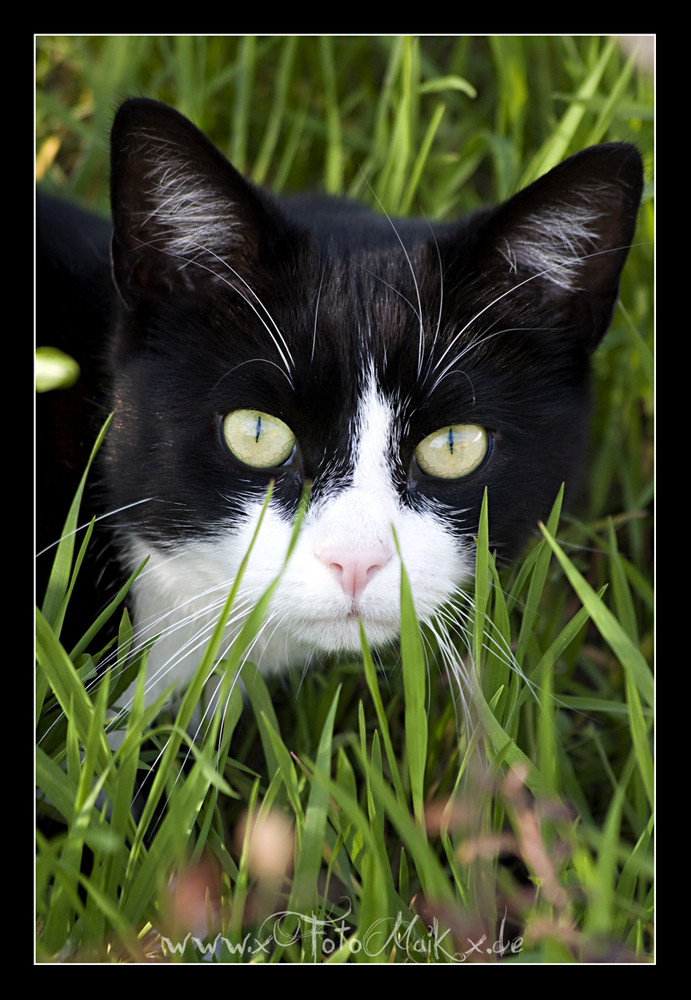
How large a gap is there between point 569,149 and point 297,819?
1120 mm

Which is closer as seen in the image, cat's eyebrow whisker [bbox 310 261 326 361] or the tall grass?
the tall grass

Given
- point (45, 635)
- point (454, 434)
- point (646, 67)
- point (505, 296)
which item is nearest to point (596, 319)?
point (505, 296)

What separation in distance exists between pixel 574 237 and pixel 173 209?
457mm

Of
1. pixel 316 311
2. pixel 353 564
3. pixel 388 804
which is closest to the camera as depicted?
pixel 388 804

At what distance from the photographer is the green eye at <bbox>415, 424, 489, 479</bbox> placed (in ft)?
3.03

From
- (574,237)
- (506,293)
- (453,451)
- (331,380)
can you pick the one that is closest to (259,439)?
(331,380)

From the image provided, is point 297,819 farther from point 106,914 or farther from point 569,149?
point 569,149

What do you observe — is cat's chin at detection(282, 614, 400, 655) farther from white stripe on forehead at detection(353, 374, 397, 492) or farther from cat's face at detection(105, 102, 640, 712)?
white stripe on forehead at detection(353, 374, 397, 492)

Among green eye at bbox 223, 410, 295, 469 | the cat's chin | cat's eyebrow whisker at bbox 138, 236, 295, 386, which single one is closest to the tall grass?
the cat's chin

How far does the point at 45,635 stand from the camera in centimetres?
81

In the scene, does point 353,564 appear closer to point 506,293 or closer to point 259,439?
point 259,439

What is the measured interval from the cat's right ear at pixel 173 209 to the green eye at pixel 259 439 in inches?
6.8

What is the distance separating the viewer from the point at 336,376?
0.89 metres

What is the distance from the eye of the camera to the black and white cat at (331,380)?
2.87ft
